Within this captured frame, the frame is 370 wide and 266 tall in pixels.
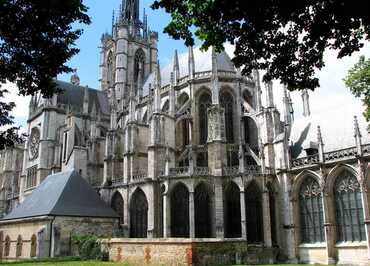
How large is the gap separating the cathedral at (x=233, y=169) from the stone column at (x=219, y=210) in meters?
0.06

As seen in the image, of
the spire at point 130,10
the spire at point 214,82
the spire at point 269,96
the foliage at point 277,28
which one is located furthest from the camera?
the spire at point 130,10

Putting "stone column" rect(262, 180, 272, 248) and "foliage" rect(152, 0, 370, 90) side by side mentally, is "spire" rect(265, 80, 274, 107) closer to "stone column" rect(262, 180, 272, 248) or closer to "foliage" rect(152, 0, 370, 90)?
"stone column" rect(262, 180, 272, 248)

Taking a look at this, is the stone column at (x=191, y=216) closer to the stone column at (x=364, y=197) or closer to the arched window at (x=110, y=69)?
the stone column at (x=364, y=197)

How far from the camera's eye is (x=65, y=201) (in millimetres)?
27141

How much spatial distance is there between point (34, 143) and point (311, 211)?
32749mm

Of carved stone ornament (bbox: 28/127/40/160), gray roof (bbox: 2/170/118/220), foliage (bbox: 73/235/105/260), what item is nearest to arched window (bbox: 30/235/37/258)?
gray roof (bbox: 2/170/118/220)

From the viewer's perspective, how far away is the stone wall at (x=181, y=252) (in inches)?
684

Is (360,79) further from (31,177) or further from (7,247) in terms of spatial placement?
(31,177)

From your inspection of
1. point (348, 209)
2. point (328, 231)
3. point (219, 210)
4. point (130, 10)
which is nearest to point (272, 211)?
point (219, 210)

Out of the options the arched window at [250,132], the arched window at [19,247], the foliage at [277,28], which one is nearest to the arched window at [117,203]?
the arched window at [19,247]

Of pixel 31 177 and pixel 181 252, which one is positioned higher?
pixel 31 177

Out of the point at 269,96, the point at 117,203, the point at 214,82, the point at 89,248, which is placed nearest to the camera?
the point at 89,248

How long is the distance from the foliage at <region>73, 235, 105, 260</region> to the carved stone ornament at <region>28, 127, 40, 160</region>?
74.1 feet

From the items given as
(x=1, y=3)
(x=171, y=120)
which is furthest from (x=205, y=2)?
(x=171, y=120)
